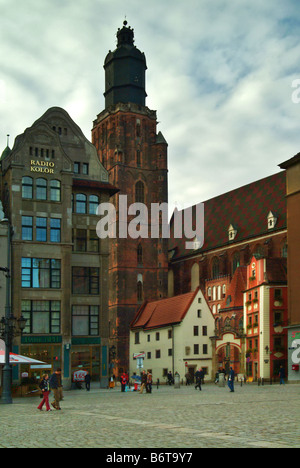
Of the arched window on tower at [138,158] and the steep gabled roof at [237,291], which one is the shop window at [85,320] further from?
the arched window on tower at [138,158]

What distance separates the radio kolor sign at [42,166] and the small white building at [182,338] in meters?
27.3

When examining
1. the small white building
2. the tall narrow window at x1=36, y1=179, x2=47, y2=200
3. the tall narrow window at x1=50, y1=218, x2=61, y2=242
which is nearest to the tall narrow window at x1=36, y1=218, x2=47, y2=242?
the tall narrow window at x1=50, y1=218, x2=61, y2=242

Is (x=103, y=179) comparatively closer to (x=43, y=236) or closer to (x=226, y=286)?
(x=43, y=236)

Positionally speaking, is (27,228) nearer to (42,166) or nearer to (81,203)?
(42,166)

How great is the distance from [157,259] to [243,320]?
95.0 ft

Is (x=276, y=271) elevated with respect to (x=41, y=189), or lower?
lower

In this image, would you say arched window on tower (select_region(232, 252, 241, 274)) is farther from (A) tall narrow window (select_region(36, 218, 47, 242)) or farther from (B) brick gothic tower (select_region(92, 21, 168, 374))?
(A) tall narrow window (select_region(36, 218, 47, 242))

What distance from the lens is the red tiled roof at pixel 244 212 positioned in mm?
100562

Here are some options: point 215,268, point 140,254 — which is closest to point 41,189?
point 140,254

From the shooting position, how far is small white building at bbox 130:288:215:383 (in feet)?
269

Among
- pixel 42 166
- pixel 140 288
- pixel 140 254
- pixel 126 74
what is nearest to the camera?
pixel 42 166

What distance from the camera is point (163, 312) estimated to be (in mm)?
89812

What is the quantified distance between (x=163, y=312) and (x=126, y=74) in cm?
4285

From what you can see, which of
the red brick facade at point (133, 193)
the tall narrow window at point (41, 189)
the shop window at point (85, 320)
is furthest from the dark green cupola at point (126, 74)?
the shop window at point (85, 320)
